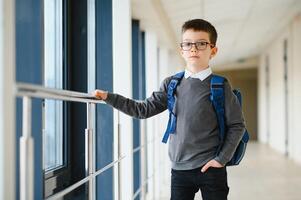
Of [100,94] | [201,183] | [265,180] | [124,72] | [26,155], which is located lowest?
[265,180]

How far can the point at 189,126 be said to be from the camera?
1.15m

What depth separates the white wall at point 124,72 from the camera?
203cm

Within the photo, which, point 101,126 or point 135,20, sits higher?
point 135,20

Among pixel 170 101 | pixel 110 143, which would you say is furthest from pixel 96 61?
pixel 170 101

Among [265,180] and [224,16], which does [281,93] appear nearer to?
[224,16]

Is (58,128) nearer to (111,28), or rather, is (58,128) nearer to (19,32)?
(111,28)

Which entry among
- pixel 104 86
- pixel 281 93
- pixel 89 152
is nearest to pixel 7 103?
pixel 89 152

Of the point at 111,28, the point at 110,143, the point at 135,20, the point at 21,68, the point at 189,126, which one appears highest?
the point at 135,20

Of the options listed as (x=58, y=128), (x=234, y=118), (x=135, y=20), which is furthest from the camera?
(x=135, y=20)

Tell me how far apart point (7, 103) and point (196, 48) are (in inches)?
23.6

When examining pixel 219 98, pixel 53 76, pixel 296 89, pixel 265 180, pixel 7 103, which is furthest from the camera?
pixel 296 89

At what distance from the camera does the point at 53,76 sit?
5.41 feet

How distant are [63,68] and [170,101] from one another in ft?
2.46

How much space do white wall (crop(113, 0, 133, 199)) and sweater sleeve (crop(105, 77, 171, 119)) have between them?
0.79 m
